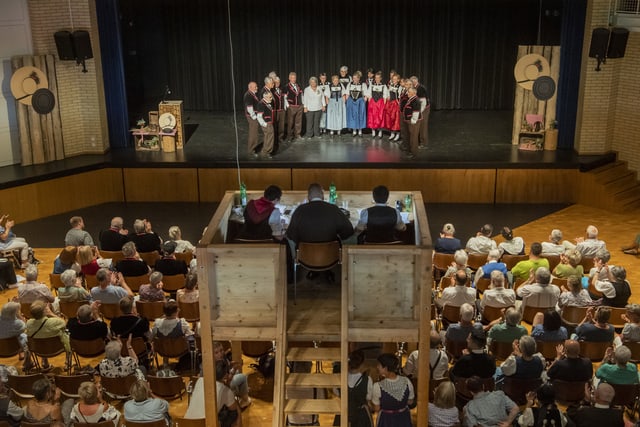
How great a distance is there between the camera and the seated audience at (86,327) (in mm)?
8508

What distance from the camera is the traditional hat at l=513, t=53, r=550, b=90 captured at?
15336mm

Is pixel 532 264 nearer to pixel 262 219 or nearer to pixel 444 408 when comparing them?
pixel 444 408

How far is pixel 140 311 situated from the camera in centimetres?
945

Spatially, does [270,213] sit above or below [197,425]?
Result: above

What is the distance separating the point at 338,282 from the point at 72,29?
914 centimetres

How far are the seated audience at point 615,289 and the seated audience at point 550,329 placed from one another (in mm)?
1149

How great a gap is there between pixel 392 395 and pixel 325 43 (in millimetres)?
13517

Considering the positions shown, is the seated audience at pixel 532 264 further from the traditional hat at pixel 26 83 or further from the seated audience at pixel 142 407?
the traditional hat at pixel 26 83

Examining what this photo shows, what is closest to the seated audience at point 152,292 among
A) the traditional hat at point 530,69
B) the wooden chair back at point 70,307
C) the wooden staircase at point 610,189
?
the wooden chair back at point 70,307

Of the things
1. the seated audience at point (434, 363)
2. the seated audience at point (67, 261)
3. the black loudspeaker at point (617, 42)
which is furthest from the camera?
the black loudspeaker at point (617, 42)

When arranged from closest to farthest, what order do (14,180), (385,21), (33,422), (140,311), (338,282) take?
(33,422), (338,282), (140,311), (14,180), (385,21)

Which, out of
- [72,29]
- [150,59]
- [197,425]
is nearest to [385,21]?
[150,59]

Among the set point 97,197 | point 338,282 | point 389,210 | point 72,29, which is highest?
point 72,29

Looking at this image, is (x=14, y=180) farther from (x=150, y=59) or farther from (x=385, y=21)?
(x=385, y=21)
